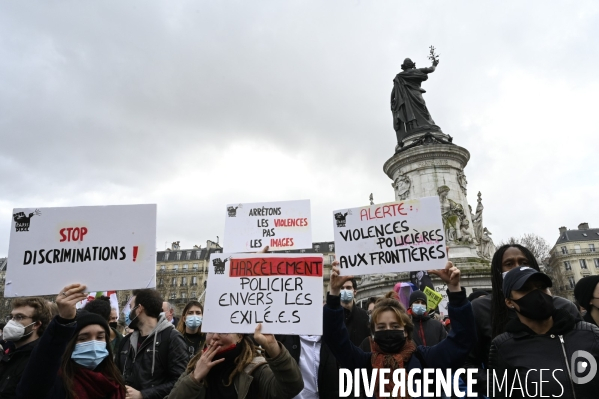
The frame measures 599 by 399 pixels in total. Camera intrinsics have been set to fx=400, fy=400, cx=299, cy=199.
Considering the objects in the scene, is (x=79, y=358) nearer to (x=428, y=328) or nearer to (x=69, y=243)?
(x=69, y=243)

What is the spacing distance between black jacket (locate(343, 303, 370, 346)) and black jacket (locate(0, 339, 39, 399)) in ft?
12.3

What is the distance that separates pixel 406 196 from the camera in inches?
763

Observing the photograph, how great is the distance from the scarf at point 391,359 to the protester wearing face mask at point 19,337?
283cm

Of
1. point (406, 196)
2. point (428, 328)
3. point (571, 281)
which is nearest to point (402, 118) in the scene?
point (406, 196)

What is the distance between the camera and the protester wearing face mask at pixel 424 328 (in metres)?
5.65

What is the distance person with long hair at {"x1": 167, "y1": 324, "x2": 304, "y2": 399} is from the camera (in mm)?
2885

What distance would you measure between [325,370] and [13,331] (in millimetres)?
2870

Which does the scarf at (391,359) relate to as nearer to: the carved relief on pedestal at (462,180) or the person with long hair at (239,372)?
the person with long hair at (239,372)

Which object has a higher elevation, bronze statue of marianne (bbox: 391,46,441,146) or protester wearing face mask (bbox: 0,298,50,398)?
bronze statue of marianne (bbox: 391,46,441,146)

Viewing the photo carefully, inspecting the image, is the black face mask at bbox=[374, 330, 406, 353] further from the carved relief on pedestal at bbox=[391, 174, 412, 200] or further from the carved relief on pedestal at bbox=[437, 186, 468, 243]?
the carved relief on pedestal at bbox=[391, 174, 412, 200]

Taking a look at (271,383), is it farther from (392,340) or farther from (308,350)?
(308,350)

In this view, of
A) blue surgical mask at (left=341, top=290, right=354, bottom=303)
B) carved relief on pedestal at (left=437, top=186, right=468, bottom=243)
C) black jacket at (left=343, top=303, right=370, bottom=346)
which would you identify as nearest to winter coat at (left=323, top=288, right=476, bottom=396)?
black jacket at (left=343, top=303, right=370, bottom=346)

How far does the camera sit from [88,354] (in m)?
3.04

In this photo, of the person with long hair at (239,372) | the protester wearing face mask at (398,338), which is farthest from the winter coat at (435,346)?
the person with long hair at (239,372)
